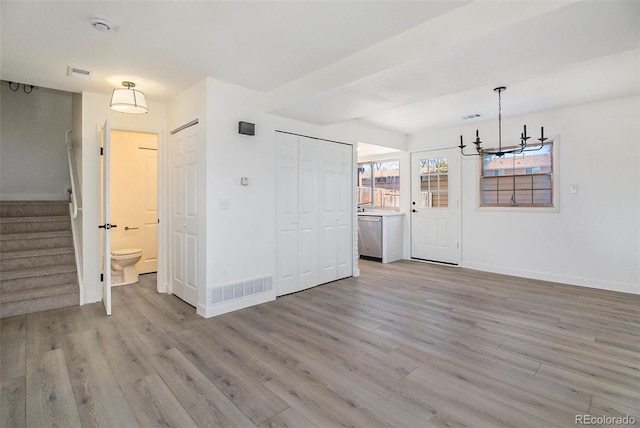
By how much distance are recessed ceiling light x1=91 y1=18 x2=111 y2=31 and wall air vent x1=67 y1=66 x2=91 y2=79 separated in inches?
41.7

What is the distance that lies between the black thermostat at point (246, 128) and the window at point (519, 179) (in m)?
4.03

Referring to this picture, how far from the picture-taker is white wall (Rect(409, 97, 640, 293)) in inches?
165

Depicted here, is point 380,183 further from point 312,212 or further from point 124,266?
point 124,266

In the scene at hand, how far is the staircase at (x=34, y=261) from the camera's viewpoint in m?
3.50

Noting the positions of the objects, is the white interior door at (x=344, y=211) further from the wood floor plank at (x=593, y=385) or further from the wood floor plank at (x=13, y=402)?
the wood floor plank at (x=13, y=402)

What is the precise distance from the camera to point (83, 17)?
2281 mm

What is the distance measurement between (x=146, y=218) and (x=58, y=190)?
1468 millimetres

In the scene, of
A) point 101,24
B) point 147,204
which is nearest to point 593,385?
point 101,24

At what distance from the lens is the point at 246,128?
11.8 ft

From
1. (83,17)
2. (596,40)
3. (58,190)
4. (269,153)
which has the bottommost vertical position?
(58,190)

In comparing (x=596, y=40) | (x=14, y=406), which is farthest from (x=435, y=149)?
(x=14, y=406)

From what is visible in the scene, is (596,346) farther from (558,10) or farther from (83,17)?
(83,17)

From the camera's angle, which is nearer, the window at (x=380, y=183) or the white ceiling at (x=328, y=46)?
the white ceiling at (x=328, y=46)

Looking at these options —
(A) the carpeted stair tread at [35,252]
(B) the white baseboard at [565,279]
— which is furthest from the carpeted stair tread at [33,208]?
(B) the white baseboard at [565,279]
